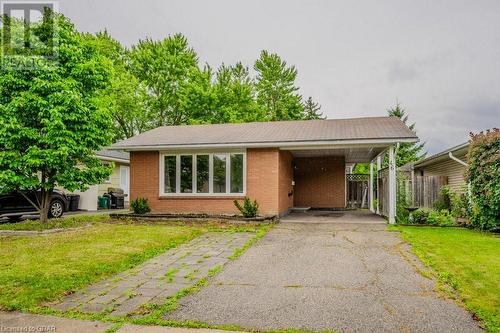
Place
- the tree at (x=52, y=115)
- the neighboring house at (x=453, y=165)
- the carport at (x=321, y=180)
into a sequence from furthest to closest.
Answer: the carport at (x=321, y=180)
the neighboring house at (x=453, y=165)
the tree at (x=52, y=115)

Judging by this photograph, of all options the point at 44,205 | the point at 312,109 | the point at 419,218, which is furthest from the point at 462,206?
the point at 312,109

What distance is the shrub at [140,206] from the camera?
43.8 feet

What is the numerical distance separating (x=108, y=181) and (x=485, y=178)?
19.1 m

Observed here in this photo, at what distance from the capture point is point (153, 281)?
5.32m

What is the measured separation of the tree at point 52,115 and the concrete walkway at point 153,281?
5.07 m

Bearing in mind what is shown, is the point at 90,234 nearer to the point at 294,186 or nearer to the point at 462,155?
the point at 294,186

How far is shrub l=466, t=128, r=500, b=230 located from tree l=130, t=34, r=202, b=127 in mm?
25314

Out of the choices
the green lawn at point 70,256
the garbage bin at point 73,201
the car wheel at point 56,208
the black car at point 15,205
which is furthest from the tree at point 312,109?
the black car at point 15,205

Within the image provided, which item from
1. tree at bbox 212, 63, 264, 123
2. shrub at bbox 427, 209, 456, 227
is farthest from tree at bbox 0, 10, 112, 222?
tree at bbox 212, 63, 264, 123

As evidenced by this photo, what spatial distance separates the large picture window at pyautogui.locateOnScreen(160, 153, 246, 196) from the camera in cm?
1315

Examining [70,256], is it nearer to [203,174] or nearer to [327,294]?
[327,294]

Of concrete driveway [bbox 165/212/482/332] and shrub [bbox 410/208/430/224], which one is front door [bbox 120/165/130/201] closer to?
concrete driveway [bbox 165/212/482/332]

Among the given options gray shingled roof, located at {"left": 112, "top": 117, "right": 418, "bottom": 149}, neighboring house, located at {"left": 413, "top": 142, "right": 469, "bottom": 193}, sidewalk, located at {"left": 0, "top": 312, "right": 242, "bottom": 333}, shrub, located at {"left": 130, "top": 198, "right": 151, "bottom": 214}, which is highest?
gray shingled roof, located at {"left": 112, "top": 117, "right": 418, "bottom": 149}
